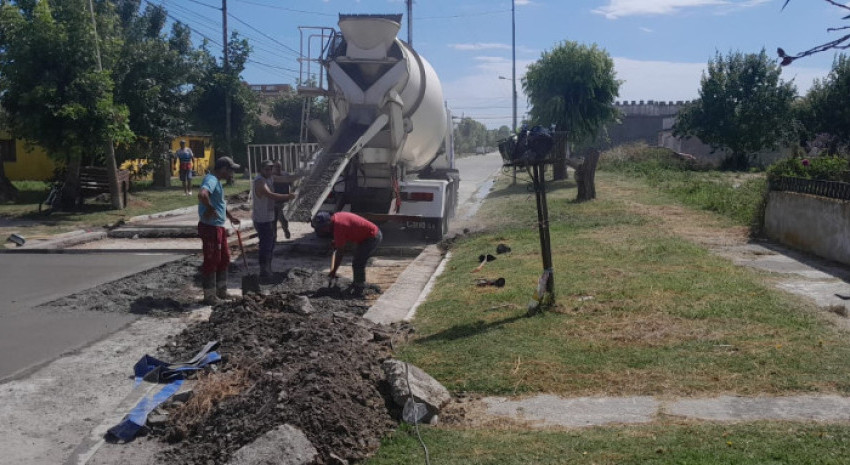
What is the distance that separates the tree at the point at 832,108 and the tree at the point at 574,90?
424 inches

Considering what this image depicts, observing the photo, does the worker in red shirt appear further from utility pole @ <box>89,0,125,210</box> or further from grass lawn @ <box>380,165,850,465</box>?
utility pole @ <box>89,0,125,210</box>

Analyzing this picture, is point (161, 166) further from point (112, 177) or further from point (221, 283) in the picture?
point (221, 283)

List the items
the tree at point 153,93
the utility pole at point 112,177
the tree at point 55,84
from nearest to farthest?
1. the tree at point 55,84
2. the utility pole at point 112,177
3. the tree at point 153,93

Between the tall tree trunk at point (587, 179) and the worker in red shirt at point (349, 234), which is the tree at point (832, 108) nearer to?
the tall tree trunk at point (587, 179)

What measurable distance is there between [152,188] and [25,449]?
2506cm

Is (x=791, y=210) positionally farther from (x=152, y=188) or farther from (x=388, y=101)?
(x=152, y=188)

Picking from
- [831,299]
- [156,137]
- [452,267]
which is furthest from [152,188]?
[831,299]

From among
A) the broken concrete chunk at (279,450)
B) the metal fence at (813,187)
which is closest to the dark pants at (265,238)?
the broken concrete chunk at (279,450)

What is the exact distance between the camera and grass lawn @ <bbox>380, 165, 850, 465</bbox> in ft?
14.7

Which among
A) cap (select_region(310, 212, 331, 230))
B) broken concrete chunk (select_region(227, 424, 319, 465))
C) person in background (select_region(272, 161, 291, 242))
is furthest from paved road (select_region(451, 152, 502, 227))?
broken concrete chunk (select_region(227, 424, 319, 465))

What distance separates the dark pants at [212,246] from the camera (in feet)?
30.6

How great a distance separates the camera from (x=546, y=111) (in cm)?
3048

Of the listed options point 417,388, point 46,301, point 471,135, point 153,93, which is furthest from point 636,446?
point 471,135

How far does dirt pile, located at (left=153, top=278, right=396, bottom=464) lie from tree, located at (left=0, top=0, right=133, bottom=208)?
12656mm
